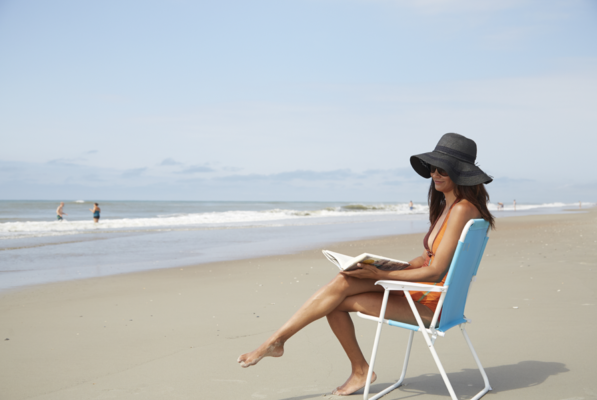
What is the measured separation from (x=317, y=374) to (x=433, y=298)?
1.13 meters

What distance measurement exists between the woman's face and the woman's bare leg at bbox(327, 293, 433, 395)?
28.2 inches

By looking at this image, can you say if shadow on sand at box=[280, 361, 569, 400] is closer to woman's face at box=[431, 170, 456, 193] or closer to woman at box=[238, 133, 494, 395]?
woman at box=[238, 133, 494, 395]

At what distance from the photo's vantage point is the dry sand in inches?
132

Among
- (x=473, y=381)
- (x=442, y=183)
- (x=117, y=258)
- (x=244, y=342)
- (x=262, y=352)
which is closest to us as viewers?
(x=262, y=352)

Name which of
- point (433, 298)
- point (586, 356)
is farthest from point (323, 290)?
point (586, 356)

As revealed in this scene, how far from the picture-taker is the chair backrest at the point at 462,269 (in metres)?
2.74

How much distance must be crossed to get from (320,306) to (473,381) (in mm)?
1267

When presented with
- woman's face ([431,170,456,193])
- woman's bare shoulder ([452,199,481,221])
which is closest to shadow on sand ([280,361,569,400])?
woman's bare shoulder ([452,199,481,221])

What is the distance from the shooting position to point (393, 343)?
430 centimetres

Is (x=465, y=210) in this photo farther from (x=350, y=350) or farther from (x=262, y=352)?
(x=262, y=352)

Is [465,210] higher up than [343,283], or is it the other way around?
[465,210]

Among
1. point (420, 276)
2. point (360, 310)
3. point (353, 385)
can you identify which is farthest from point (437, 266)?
point (353, 385)

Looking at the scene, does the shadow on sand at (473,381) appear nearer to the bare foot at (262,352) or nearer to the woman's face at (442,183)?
the bare foot at (262,352)

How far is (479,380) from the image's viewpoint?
11.2 feet
